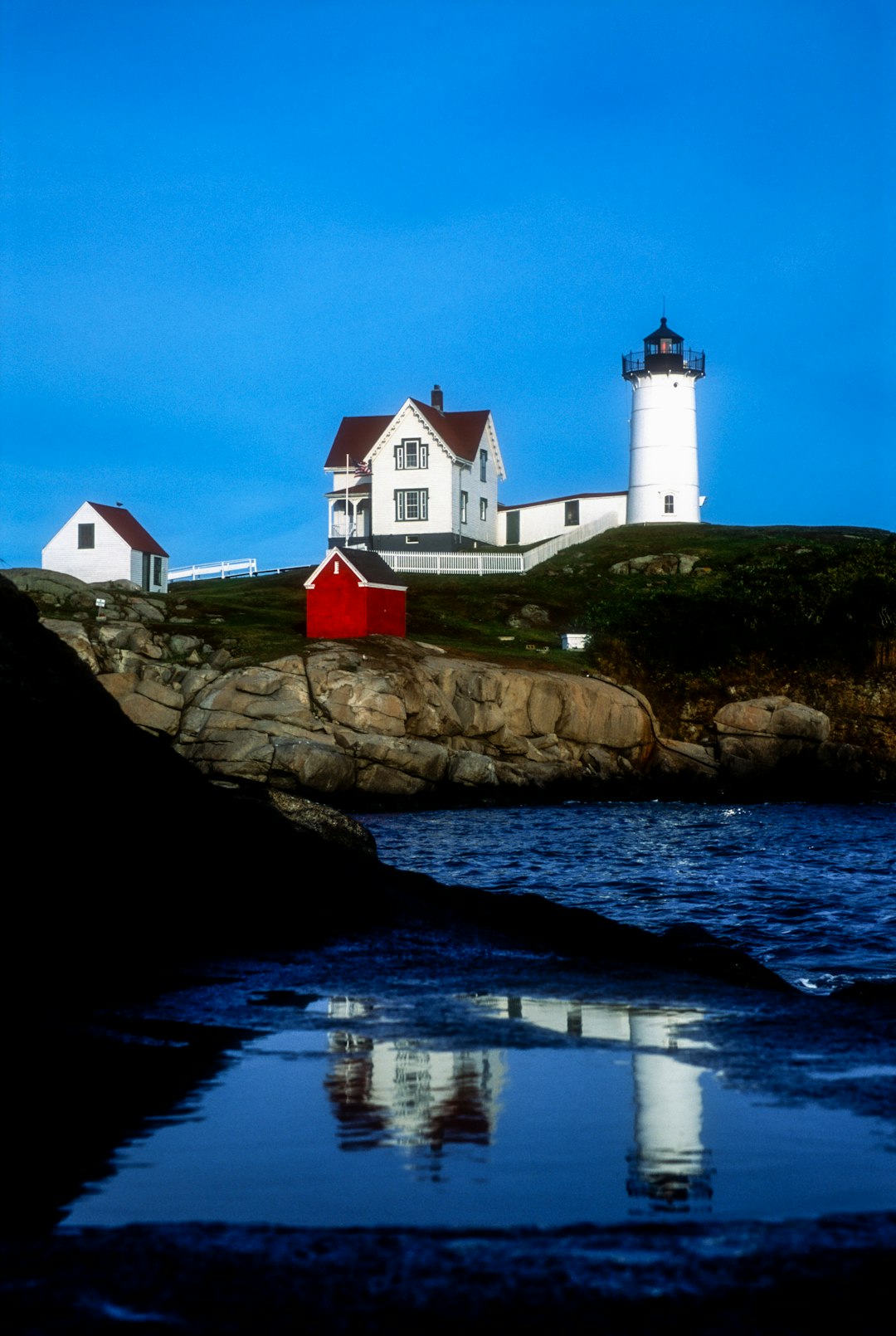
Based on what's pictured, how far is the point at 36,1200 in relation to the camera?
433cm

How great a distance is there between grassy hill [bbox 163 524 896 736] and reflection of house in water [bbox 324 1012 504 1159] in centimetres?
3501

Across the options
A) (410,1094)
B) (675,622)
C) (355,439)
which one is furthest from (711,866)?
(355,439)

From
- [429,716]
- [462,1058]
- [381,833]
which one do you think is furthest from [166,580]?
[462,1058]

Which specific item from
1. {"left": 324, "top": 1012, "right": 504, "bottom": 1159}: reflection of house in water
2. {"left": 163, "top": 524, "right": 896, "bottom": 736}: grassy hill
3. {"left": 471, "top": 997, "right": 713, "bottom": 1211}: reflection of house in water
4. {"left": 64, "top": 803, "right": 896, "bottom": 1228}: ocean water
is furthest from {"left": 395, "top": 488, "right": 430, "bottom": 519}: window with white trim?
{"left": 324, "top": 1012, "right": 504, "bottom": 1159}: reflection of house in water

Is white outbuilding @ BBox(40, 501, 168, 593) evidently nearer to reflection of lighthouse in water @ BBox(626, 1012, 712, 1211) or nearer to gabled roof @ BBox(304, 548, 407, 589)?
gabled roof @ BBox(304, 548, 407, 589)

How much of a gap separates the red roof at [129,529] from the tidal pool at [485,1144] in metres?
56.3

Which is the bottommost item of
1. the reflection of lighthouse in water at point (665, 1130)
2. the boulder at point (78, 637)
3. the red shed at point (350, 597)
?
the reflection of lighthouse in water at point (665, 1130)

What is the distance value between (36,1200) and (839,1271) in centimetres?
243

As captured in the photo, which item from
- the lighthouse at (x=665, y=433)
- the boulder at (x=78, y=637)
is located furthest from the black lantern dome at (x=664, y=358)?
the boulder at (x=78, y=637)

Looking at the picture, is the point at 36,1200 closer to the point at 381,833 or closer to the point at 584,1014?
the point at 584,1014

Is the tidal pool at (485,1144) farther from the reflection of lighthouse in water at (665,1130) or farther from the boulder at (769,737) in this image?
the boulder at (769,737)

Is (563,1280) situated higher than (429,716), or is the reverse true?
(429,716)

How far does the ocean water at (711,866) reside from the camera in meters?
13.9

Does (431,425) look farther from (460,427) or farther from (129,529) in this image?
(129,529)
